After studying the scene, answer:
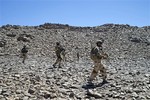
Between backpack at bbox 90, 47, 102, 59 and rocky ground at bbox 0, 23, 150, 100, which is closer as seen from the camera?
rocky ground at bbox 0, 23, 150, 100

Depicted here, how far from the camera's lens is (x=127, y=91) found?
1019 cm

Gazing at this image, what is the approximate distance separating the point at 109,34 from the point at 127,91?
152 ft

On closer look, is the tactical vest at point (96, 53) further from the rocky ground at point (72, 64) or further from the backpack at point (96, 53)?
the rocky ground at point (72, 64)

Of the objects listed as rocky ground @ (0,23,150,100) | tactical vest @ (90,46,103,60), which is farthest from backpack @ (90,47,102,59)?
rocky ground @ (0,23,150,100)

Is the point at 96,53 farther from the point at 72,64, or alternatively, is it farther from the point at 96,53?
the point at 72,64

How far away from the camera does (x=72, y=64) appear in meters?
24.6

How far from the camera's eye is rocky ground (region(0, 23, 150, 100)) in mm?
9766

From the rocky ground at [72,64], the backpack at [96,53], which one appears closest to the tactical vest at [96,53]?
the backpack at [96,53]

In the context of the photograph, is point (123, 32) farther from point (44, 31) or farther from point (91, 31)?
point (44, 31)

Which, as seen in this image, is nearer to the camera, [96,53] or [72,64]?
[96,53]

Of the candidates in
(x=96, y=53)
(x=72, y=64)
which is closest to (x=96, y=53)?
(x=96, y=53)

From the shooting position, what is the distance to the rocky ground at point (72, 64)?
32.0 ft

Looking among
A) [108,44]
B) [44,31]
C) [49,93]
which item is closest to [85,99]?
[49,93]

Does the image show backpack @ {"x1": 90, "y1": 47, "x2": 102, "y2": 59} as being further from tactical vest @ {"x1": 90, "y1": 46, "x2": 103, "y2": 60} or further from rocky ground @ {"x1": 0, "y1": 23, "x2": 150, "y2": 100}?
rocky ground @ {"x1": 0, "y1": 23, "x2": 150, "y2": 100}
